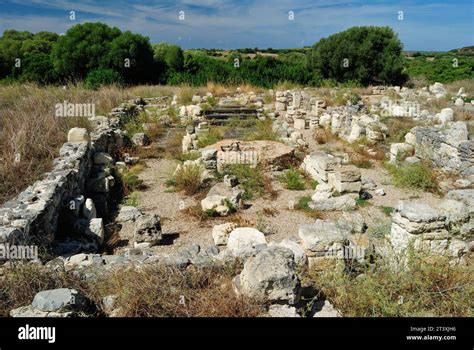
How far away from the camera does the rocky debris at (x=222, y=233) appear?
5.75m

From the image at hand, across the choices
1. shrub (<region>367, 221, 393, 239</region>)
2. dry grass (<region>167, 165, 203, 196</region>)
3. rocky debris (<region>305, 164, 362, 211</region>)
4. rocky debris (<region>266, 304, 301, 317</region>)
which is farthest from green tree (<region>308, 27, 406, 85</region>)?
rocky debris (<region>266, 304, 301, 317</region>)

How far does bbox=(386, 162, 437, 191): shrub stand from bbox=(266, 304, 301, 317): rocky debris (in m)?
5.52

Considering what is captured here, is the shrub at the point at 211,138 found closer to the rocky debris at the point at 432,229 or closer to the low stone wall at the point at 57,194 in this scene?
the low stone wall at the point at 57,194

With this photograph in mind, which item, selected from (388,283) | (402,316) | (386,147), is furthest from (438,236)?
(386,147)

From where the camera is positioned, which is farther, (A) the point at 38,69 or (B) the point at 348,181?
(A) the point at 38,69

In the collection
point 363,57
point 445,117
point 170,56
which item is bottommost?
point 445,117

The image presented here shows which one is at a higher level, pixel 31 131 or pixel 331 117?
pixel 331 117

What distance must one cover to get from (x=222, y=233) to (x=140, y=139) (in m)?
6.43

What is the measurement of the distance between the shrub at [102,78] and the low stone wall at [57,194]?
32.0 ft

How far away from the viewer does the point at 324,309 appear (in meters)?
Answer: 3.62

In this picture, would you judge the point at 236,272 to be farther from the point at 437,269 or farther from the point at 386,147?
the point at 386,147

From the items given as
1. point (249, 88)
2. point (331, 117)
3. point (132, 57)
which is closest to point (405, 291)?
point (331, 117)

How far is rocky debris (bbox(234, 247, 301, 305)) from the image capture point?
3384mm

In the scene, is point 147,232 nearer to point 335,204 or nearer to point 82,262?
point 82,262
